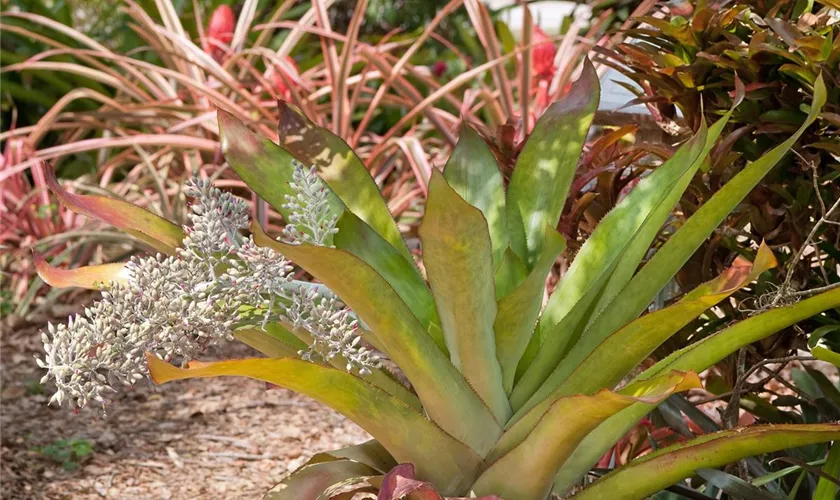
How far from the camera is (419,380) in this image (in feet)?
2.86

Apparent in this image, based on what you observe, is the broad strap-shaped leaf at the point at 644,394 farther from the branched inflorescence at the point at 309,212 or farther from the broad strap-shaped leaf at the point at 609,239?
the branched inflorescence at the point at 309,212

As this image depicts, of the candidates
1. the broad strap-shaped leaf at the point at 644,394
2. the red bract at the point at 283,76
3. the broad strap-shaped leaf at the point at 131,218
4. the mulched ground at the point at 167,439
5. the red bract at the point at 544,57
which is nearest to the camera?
the broad strap-shaped leaf at the point at 644,394

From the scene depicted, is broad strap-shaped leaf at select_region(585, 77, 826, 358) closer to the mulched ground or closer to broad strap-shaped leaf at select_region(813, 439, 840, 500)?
broad strap-shaped leaf at select_region(813, 439, 840, 500)

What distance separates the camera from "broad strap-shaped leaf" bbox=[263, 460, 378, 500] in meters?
0.88

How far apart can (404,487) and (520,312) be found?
0.23 meters

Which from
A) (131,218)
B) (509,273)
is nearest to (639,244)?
(509,273)

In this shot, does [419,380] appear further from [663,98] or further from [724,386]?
[724,386]

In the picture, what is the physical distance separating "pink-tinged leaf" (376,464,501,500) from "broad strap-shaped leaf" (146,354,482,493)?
68mm

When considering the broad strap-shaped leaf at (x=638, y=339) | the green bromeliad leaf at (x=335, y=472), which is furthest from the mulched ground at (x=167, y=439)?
the broad strap-shaped leaf at (x=638, y=339)

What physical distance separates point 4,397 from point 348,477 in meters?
1.75

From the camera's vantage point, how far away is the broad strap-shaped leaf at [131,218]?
952 millimetres

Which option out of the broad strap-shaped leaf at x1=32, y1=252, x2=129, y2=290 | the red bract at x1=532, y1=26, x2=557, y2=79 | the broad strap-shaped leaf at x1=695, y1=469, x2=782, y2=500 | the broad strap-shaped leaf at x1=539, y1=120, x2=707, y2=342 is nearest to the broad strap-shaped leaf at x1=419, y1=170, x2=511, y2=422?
the broad strap-shaped leaf at x1=539, y1=120, x2=707, y2=342

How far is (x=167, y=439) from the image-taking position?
2.02 m

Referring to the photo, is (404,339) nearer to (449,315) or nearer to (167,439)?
(449,315)
